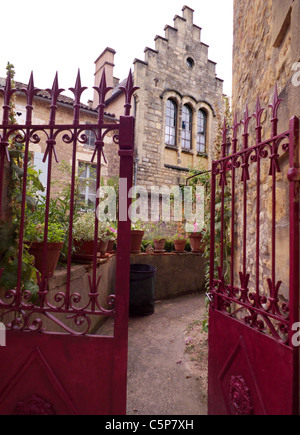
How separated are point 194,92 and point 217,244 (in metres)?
9.30

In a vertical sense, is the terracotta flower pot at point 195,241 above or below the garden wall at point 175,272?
above

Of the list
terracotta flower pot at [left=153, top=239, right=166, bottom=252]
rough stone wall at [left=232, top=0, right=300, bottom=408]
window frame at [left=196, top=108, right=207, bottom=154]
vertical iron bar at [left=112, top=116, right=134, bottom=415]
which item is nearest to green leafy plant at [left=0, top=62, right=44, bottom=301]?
vertical iron bar at [left=112, top=116, right=134, bottom=415]

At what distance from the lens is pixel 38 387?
1.60m

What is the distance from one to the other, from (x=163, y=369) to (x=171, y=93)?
968 cm

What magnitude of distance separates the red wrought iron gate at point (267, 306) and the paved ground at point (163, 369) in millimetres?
399

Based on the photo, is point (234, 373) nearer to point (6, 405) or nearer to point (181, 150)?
point (6, 405)

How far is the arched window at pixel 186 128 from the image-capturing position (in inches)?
416

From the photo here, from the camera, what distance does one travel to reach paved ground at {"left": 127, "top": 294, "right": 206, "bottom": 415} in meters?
2.22

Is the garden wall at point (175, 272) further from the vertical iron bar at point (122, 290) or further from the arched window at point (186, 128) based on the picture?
the arched window at point (186, 128)

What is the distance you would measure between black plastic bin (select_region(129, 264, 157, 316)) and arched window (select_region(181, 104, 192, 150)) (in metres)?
7.34

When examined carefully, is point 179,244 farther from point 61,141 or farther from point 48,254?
point 61,141

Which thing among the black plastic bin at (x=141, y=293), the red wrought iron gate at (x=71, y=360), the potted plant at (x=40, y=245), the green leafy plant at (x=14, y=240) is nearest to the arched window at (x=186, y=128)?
the black plastic bin at (x=141, y=293)
